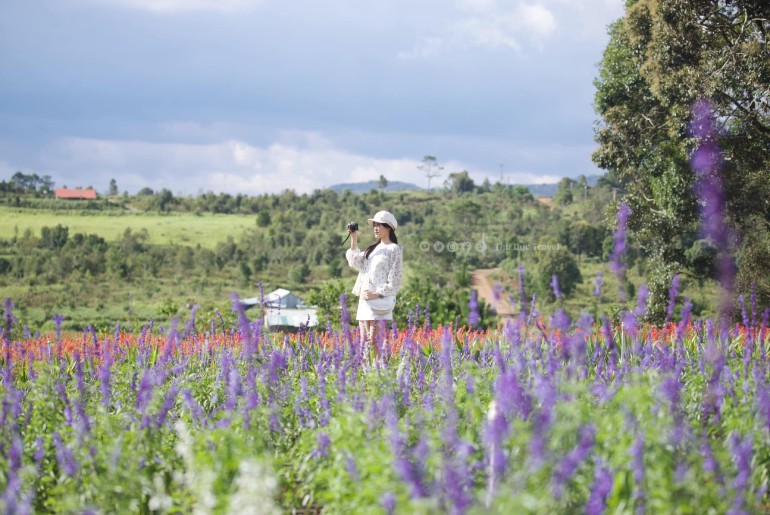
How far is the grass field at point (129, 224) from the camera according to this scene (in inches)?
2181

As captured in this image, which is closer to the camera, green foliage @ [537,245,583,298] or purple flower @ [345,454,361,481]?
purple flower @ [345,454,361,481]

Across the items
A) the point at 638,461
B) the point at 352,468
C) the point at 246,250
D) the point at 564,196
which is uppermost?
the point at 564,196

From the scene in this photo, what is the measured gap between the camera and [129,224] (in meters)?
60.4

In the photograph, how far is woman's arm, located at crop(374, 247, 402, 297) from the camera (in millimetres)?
6711

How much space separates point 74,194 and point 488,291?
142ft

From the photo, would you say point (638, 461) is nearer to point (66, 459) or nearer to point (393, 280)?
point (66, 459)

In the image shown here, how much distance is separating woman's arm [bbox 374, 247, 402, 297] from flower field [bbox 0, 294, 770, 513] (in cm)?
143

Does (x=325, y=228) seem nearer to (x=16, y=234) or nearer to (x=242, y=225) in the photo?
(x=242, y=225)

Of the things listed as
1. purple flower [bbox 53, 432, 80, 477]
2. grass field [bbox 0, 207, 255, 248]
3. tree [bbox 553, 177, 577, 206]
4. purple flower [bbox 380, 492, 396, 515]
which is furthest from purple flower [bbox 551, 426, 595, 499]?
tree [bbox 553, 177, 577, 206]

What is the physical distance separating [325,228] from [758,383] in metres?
61.9

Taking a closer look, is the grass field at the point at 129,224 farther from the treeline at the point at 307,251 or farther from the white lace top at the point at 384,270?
the white lace top at the point at 384,270

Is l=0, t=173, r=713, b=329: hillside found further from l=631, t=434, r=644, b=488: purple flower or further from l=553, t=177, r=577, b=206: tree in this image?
l=631, t=434, r=644, b=488: purple flower

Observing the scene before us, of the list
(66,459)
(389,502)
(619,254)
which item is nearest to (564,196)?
(619,254)

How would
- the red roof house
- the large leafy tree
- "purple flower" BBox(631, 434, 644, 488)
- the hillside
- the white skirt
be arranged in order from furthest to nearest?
the red roof house, the hillside, the large leafy tree, the white skirt, "purple flower" BBox(631, 434, 644, 488)
